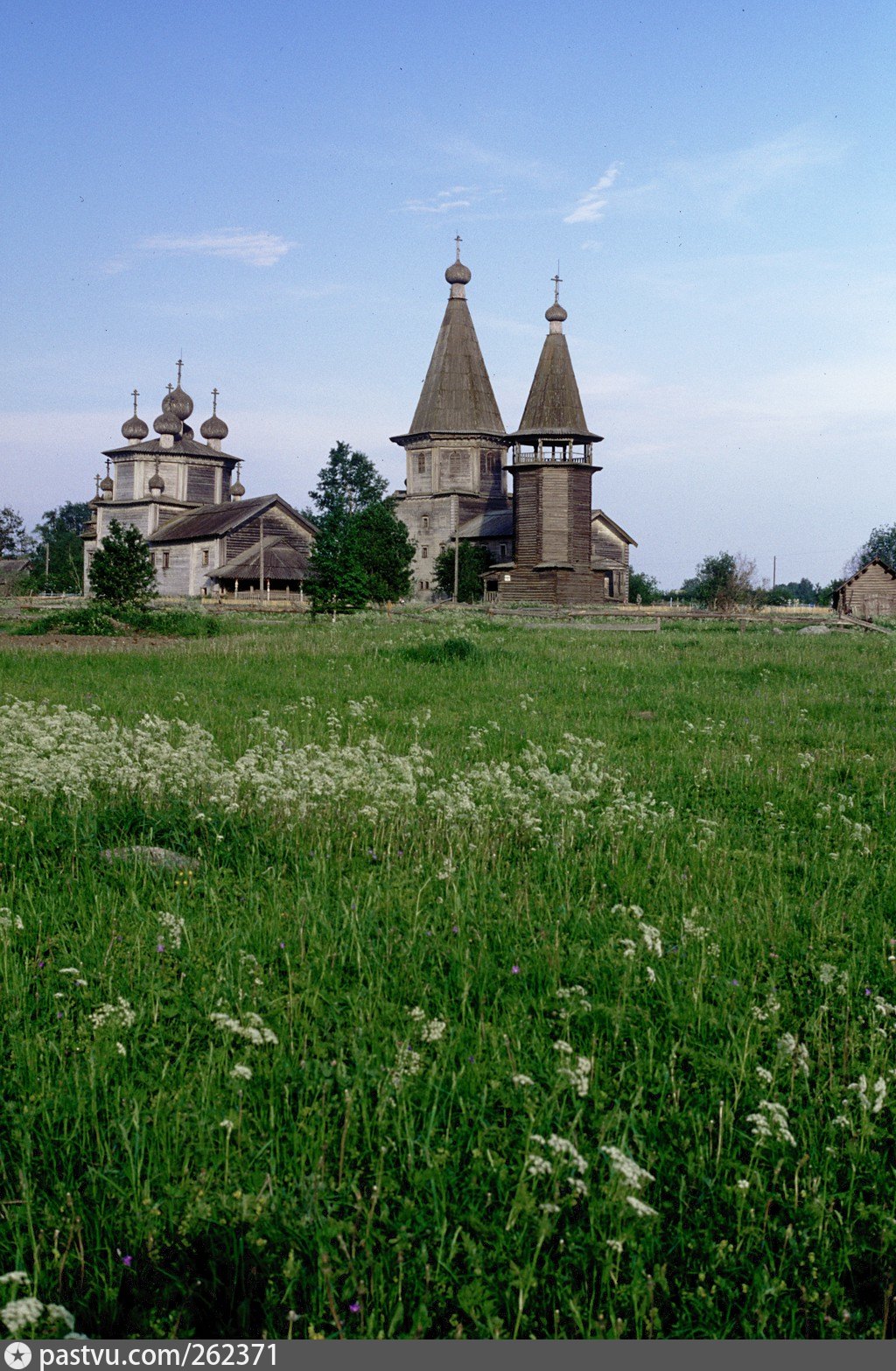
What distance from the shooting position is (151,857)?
17.5 feet

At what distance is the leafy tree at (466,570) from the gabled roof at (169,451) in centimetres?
2191

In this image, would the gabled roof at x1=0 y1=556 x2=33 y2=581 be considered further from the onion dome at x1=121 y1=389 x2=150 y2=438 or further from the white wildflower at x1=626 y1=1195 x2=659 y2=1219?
the white wildflower at x1=626 y1=1195 x2=659 y2=1219

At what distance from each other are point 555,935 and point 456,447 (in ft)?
233

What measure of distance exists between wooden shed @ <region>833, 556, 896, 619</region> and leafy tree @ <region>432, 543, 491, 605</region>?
21709 millimetres

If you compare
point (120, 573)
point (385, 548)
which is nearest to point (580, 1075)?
point (120, 573)

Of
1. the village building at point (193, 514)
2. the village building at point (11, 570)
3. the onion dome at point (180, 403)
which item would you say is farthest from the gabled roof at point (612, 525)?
the village building at point (11, 570)

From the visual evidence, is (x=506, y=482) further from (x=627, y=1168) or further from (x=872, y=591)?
(x=627, y=1168)

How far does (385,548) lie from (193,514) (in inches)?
1186

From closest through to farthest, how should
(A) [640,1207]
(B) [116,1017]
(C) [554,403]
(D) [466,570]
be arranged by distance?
(A) [640,1207]
(B) [116,1017]
(C) [554,403]
(D) [466,570]

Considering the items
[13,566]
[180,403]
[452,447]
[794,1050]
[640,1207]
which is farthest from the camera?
[13,566]

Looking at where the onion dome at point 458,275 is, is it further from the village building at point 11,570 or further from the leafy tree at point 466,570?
the village building at point 11,570

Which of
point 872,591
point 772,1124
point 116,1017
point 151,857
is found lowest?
point 772,1124

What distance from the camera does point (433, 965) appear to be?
164 inches
